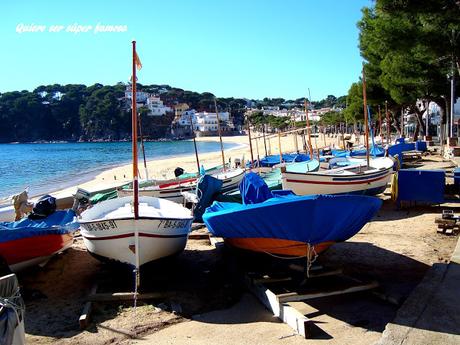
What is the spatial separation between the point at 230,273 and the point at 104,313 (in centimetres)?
243

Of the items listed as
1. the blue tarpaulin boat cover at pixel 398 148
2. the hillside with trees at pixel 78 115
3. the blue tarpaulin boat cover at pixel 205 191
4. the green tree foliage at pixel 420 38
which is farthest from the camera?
the hillside with trees at pixel 78 115

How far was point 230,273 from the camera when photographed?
27.5 ft

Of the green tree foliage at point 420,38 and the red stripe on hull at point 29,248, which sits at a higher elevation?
the green tree foliage at point 420,38

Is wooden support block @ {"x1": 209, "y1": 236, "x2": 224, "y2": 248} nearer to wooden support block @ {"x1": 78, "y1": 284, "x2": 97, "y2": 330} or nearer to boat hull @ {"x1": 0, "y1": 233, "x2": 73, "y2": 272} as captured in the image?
boat hull @ {"x1": 0, "y1": 233, "x2": 73, "y2": 272}

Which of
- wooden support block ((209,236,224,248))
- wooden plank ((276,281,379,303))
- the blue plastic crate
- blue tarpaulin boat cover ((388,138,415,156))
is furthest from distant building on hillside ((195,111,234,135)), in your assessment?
wooden plank ((276,281,379,303))

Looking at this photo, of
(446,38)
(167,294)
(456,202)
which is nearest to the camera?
(167,294)

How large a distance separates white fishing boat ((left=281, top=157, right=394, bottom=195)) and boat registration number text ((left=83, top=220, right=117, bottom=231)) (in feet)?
20.8

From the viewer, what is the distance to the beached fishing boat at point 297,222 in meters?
6.60

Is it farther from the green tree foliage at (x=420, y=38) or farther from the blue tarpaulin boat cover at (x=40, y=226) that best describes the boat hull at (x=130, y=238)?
the green tree foliage at (x=420, y=38)

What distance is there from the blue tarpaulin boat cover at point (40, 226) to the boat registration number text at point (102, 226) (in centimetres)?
105

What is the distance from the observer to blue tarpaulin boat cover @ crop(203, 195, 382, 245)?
6.57 meters

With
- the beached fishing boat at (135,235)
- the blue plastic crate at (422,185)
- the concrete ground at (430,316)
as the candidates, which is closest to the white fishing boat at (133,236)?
the beached fishing boat at (135,235)

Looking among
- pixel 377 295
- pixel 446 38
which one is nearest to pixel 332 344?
pixel 377 295

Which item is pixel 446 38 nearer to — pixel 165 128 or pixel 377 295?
pixel 377 295
